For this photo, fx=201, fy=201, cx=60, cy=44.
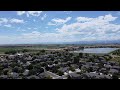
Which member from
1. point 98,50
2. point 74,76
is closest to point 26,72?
point 74,76

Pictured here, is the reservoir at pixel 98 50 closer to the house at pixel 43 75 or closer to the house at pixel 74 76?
the house at pixel 74 76

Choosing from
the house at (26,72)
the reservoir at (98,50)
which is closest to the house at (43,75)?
the house at (26,72)

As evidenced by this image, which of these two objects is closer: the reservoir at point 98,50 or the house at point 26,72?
the house at point 26,72

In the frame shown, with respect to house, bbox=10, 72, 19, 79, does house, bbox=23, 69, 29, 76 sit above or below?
above

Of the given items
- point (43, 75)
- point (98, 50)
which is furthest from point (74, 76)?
point (98, 50)

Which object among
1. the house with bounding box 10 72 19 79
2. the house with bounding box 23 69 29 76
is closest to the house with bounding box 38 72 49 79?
the house with bounding box 23 69 29 76

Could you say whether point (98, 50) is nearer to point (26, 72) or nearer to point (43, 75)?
point (43, 75)

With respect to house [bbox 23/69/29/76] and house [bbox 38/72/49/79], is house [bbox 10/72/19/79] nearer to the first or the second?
house [bbox 23/69/29/76]

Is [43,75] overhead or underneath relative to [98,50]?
underneath

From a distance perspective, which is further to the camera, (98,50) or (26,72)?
(98,50)
